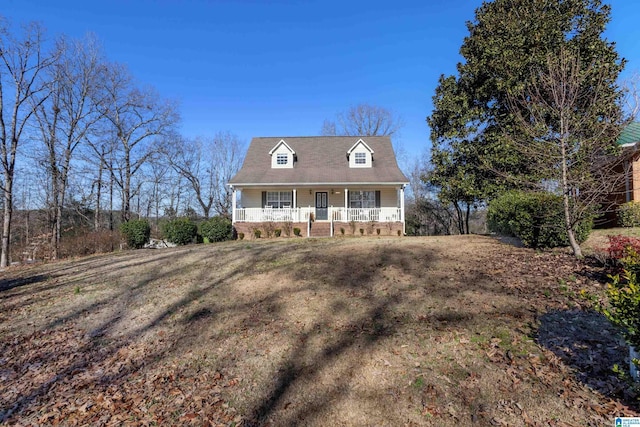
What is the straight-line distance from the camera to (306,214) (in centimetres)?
1856

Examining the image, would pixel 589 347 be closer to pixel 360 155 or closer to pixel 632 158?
pixel 632 158

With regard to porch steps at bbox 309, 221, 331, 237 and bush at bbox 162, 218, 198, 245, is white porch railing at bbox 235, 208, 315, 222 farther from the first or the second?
bush at bbox 162, 218, 198, 245

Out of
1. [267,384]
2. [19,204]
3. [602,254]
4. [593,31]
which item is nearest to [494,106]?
[593,31]

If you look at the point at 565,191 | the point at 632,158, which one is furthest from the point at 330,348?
the point at 632,158

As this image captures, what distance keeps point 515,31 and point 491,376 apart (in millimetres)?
17475

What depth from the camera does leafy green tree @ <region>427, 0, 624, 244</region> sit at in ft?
48.2

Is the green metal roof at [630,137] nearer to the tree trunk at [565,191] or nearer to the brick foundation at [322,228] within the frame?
the tree trunk at [565,191]

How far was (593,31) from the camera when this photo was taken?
14.8 m

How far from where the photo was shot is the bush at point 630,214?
11773mm

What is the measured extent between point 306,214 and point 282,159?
420cm

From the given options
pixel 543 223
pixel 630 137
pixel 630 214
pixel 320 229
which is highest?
Result: pixel 630 137

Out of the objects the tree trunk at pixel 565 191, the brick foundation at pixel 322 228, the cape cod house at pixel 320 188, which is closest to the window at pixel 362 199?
the cape cod house at pixel 320 188

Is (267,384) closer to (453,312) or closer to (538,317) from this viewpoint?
(453,312)

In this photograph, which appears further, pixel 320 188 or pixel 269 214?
pixel 320 188
